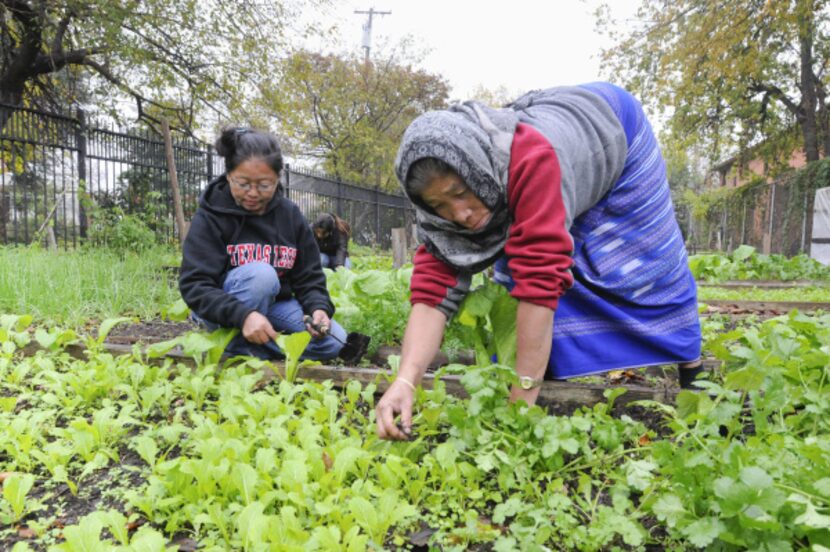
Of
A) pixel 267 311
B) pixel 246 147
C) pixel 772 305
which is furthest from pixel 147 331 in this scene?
pixel 772 305

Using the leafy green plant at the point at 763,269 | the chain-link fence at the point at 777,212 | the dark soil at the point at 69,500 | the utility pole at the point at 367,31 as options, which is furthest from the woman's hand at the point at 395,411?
the utility pole at the point at 367,31

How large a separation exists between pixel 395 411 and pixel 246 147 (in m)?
1.53

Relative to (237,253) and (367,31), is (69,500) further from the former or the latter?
(367,31)

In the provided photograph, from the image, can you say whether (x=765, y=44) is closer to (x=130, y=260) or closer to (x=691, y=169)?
(x=130, y=260)

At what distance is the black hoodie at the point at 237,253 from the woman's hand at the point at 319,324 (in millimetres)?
86

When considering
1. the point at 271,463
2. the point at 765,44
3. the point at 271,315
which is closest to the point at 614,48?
the point at 765,44

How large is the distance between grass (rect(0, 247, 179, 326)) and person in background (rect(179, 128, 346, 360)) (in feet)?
4.67

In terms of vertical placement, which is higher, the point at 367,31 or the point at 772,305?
the point at 367,31

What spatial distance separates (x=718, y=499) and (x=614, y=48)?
18480 mm

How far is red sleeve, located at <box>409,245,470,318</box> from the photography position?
1924 millimetres

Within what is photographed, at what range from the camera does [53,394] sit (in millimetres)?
2264

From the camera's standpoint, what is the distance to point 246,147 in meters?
2.64

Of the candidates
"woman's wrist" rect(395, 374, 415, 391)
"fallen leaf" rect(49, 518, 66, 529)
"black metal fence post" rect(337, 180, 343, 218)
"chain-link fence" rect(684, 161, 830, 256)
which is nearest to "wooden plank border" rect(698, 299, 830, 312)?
"woman's wrist" rect(395, 374, 415, 391)

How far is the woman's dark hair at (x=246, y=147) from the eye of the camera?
8.66ft
